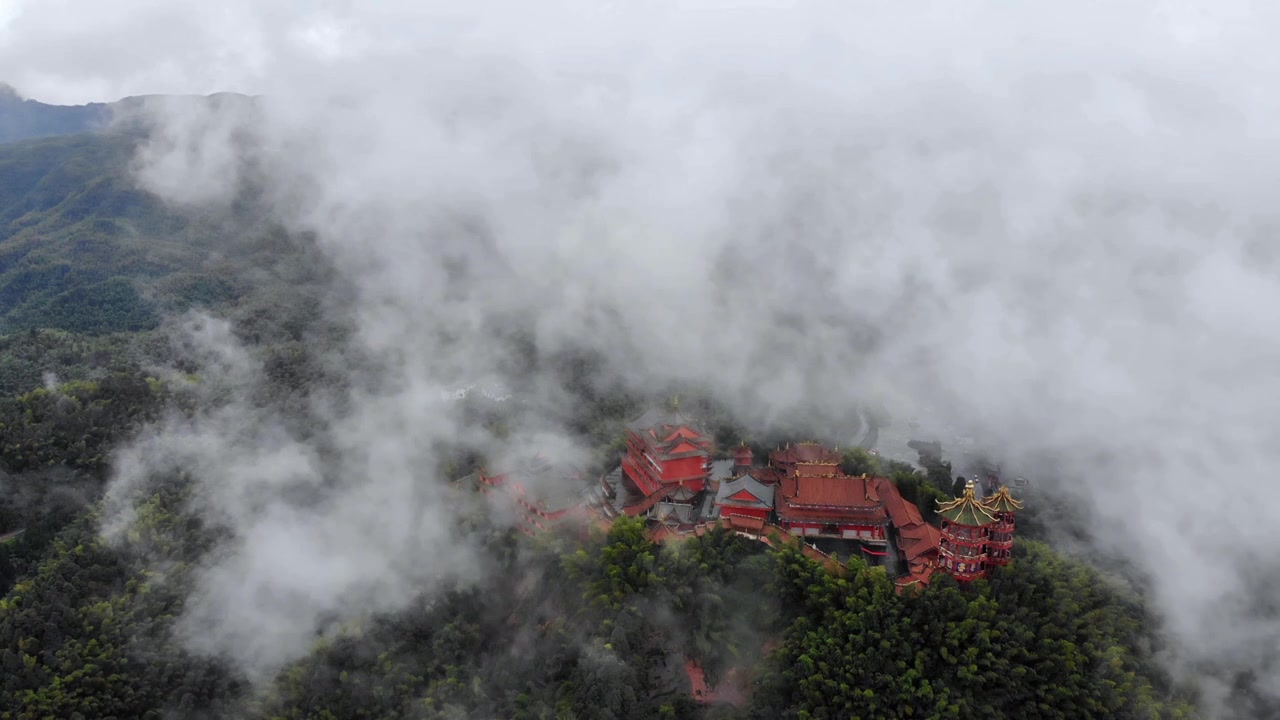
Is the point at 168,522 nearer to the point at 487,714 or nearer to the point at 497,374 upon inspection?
the point at 487,714

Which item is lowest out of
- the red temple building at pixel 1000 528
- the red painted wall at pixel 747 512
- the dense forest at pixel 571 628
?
the dense forest at pixel 571 628

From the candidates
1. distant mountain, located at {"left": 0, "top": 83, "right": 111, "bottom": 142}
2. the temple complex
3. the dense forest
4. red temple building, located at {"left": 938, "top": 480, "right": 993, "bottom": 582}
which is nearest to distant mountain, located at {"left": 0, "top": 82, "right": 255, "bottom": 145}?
distant mountain, located at {"left": 0, "top": 83, "right": 111, "bottom": 142}

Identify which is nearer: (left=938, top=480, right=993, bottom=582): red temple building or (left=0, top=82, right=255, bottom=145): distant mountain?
(left=938, top=480, right=993, bottom=582): red temple building

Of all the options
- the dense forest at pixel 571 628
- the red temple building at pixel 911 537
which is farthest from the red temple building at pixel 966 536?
the red temple building at pixel 911 537

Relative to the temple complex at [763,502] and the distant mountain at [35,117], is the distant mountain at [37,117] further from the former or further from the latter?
the temple complex at [763,502]

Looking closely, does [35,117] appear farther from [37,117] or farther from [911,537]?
[911,537]

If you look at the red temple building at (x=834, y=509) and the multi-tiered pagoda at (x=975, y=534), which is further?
the red temple building at (x=834, y=509)

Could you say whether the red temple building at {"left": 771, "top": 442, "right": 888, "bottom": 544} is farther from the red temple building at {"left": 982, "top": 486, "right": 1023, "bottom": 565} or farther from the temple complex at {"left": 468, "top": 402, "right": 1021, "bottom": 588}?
the red temple building at {"left": 982, "top": 486, "right": 1023, "bottom": 565}
